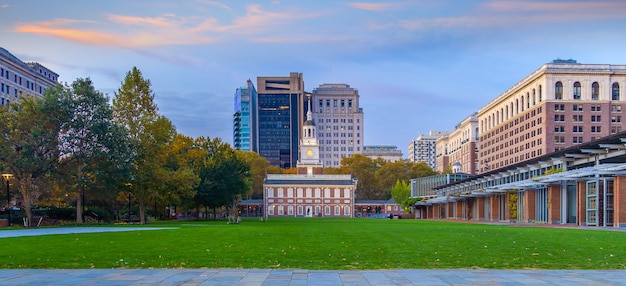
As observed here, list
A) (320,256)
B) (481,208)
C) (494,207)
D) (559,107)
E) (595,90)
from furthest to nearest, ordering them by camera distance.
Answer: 1. (595,90)
2. (559,107)
3. (481,208)
4. (494,207)
5. (320,256)

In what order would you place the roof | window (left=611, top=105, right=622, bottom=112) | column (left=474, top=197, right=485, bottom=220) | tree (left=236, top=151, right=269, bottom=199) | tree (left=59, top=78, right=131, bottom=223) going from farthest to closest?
tree (left=236, top=151, right=269, bottom=199), the roof, window (left=611, top=105, right=622, bottom=112), column (left=474, top=197, right=485, bottom=220), tree (left=59, top=78, right=131, bottom=223)

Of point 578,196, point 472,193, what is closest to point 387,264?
point 578,196

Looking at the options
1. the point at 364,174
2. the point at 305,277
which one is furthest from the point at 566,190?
the point at 364,174

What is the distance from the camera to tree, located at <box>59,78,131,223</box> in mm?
49594

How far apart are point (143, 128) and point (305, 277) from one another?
158 feet

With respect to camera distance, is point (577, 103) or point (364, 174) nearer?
point (577, 103)

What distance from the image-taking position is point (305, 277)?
12891mm

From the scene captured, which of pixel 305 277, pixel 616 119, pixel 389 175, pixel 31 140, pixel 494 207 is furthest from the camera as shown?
pixel 389 175

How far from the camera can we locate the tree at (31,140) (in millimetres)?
46156

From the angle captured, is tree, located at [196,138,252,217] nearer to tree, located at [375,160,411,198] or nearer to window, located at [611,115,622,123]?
window, located at [611,115,622,123]

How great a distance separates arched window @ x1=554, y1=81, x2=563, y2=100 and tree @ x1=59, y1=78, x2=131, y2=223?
90359 mm

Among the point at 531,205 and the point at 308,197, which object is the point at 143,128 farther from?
the point at 308,197

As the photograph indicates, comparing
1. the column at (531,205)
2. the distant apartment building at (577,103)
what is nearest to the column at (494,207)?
the column at (531,205)

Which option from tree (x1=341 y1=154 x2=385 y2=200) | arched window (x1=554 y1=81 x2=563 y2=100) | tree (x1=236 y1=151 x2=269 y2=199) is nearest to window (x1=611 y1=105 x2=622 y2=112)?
arched window (x1=554 y1=81 x2=563 y2=100)
